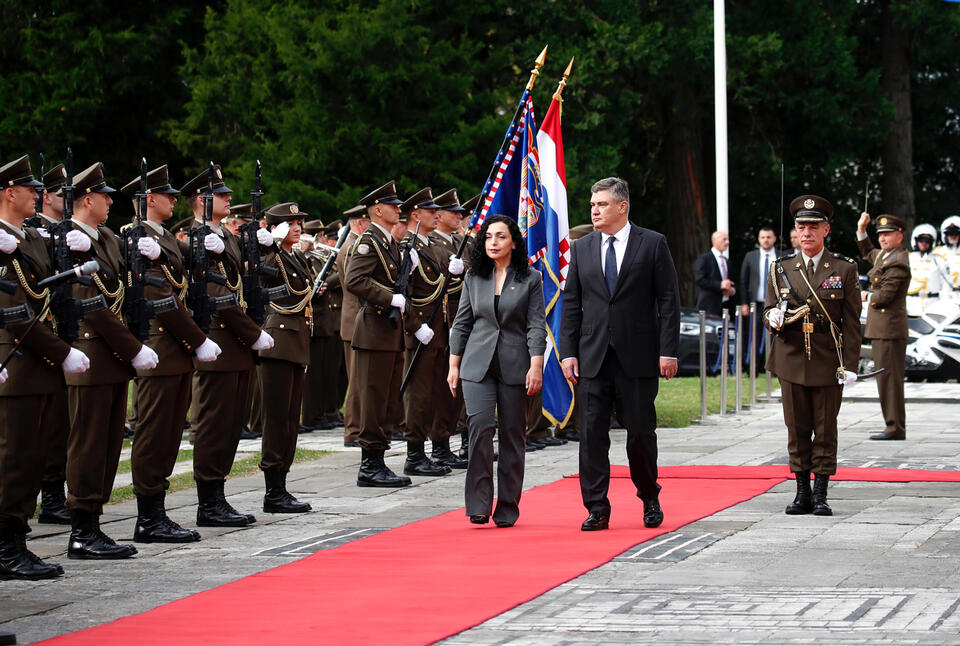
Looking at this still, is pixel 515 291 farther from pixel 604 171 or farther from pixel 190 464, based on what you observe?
pixel 604 171

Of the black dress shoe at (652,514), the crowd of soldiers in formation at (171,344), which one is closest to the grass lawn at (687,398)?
the crowd of soldiers in formation at (171,344)

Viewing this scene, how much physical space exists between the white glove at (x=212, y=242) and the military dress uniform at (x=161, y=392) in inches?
8.5

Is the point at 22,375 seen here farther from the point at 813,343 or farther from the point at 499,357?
the point at 813,343

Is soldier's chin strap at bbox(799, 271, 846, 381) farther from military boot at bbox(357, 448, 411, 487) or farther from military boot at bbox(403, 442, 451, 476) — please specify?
military boot at bbox(403, 442, 451, 476)

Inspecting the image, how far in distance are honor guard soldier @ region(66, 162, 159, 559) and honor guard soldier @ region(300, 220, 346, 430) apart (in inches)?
301

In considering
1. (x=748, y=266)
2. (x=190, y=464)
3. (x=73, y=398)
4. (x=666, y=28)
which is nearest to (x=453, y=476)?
(x=190, y=464)

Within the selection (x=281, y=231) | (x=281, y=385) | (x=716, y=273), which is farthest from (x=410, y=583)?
(x=716, y=273)

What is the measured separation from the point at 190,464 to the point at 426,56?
19.2 m

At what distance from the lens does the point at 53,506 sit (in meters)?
10.4

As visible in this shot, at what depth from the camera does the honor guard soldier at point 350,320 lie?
494 inches

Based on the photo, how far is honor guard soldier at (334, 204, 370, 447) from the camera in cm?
1255

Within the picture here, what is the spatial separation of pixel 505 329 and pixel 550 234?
10.4 ft

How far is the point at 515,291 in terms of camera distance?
32.4 ft

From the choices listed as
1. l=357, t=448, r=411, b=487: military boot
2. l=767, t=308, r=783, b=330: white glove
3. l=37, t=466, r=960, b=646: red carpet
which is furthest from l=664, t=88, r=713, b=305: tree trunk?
l=767, t=308, r=783, b=330: white glove
